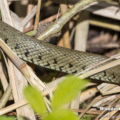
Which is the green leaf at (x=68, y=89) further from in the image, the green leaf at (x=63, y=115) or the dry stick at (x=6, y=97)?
the dry stick at (x=6, y=97)

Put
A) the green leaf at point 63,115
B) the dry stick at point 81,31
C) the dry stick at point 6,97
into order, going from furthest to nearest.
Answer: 1. the dry stick at point 81,31
2. the dry stick at point 6,97
3. the green leaf at point 63,115

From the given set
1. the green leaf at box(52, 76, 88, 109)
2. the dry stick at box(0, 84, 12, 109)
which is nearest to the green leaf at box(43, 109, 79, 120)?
the green leaf at box(52, 76, 88, 109)

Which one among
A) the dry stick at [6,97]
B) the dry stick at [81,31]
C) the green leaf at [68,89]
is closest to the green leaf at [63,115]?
the green leaf at [68,89]

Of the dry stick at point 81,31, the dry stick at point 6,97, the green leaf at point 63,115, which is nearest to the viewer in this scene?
the green leaf at point 63,115

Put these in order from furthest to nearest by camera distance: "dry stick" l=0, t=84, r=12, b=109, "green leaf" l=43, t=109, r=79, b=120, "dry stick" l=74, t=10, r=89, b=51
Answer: "dry stick" l=74, t=10, r=89, b=51
"dry stick" l=0, t=84, r=12, b=109
"green leaf" l=43, t=109, r=79, b=120

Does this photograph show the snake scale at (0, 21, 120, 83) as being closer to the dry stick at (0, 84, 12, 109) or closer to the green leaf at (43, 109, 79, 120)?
the dry stick at (0, 84, 12, 109)

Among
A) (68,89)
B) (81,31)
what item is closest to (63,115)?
(68,89)
